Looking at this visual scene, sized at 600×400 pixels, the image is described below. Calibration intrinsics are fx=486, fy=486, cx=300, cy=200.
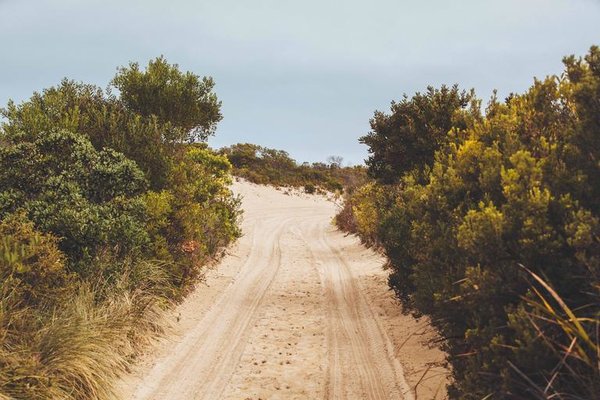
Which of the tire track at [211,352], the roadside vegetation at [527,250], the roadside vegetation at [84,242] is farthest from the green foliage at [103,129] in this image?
the roadside vegetation at [527,250]

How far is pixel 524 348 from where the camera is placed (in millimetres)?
4117

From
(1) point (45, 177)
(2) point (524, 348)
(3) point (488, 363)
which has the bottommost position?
(3) point (488, 363)

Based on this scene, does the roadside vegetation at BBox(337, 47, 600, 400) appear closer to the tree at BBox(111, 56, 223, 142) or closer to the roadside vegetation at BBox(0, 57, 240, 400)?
the roadside vegetation at BBox(0, 57, 240, 400)

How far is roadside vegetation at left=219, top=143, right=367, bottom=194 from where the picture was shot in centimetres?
5375

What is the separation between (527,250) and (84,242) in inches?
281

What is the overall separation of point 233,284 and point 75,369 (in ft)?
26.6

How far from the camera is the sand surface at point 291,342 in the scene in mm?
7242

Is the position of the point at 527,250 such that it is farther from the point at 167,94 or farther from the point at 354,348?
the point at 167,94

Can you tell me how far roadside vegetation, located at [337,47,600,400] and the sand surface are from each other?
4.25 ft

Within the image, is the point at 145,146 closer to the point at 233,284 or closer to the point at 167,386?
the point at 233,284

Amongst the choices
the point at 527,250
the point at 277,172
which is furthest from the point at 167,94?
the point at 277,172

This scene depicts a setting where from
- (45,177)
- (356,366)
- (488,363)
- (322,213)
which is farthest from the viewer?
(322,213)

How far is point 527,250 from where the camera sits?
455 cm

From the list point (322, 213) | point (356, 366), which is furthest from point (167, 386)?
point (322, 213)
